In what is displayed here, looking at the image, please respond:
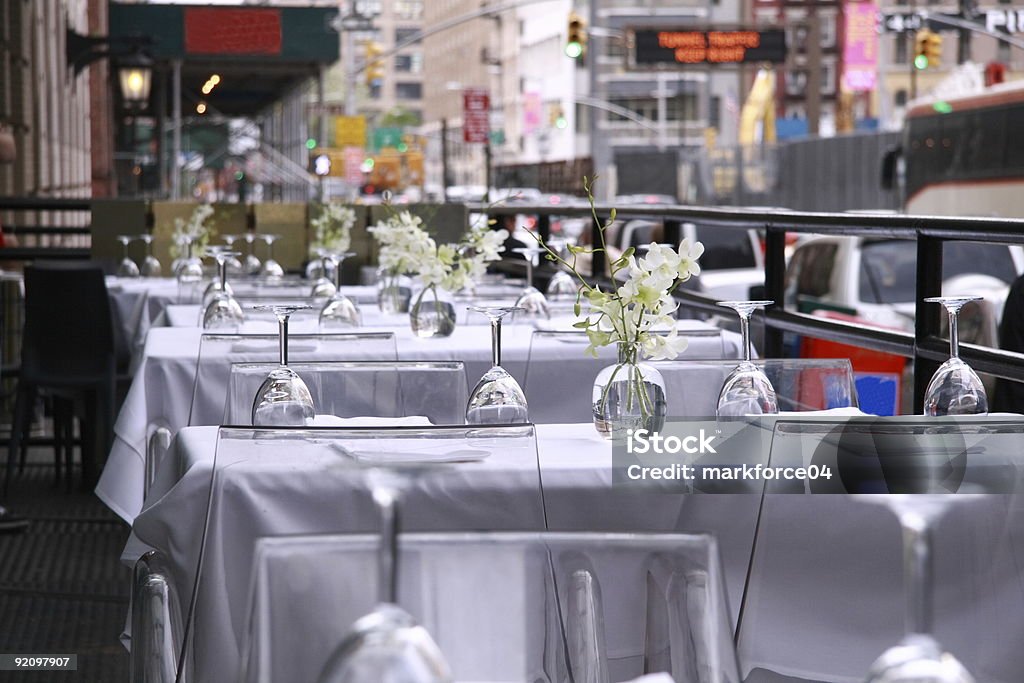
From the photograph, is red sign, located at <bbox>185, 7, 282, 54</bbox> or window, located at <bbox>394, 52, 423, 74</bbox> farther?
window, located at <bbox>394, 52, 423, 74</bbox>

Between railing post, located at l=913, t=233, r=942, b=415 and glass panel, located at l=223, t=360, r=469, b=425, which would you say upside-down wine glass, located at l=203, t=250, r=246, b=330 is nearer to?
glass panel, located at l=223, t=360, r=469, b=425

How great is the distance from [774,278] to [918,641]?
18.8ft

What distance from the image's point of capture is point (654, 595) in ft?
7.35

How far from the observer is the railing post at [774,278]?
719 centimetres

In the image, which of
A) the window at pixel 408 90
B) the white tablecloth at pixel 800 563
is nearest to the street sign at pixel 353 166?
the white tablecloth at pixel 800 563

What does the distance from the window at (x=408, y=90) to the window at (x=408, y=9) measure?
8.66 metres

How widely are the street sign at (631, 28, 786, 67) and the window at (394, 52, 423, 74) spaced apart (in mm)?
140597

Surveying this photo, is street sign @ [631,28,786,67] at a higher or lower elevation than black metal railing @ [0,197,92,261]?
higher

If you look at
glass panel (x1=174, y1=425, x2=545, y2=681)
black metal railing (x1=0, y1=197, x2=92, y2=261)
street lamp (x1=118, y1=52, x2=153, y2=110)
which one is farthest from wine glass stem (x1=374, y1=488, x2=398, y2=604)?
street lamp (x1=118, y1=52, x2=153, y2=110)

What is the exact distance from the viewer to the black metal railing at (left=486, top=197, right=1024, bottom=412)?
493 centimetres

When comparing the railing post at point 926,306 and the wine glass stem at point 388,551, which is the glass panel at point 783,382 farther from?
the wine glass stem at point 388,551

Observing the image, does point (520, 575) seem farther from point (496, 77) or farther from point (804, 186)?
point (496, 77)

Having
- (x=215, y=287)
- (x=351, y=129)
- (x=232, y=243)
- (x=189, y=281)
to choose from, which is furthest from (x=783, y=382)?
(x=351, y=129)

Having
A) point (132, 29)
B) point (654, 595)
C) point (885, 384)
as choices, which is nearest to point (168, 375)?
point (885, 384)
